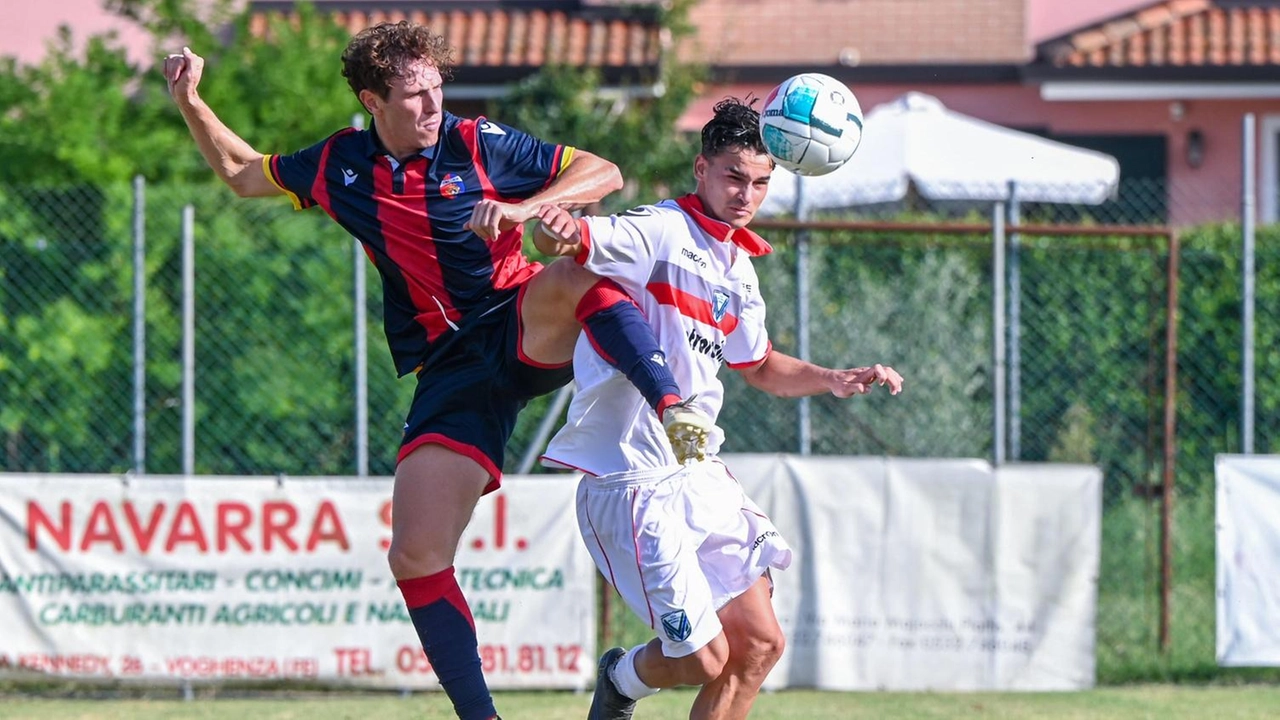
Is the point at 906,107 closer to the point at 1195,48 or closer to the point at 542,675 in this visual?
the point at 1195,48

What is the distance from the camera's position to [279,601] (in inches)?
328

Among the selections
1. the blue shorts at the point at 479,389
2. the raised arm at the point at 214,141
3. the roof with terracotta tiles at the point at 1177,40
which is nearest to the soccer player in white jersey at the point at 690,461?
the blue shorts at the point at 479,389

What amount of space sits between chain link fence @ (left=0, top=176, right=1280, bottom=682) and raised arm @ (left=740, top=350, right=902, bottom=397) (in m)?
3.15

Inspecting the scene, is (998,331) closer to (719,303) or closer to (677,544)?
(719,303)

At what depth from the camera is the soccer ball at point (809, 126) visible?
5.16 meters

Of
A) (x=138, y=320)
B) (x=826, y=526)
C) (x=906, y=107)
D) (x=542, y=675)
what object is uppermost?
(x=906, y=107)

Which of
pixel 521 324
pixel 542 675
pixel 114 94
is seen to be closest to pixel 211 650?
pixel 542 675

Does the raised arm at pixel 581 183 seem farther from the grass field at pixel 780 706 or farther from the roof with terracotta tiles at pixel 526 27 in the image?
the roof with terracotta tiles at pixel 526 27

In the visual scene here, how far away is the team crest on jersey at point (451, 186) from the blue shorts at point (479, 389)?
381 mm

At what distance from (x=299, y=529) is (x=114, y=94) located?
15.7 feet

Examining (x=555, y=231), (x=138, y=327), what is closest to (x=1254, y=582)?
(x=555, y=231)

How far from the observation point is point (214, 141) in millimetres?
5797

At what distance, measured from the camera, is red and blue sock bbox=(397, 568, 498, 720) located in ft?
17.6

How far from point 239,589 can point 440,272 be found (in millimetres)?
3429
